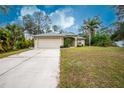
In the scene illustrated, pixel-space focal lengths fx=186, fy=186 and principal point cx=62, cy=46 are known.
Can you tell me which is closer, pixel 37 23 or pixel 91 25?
pixel 37 23

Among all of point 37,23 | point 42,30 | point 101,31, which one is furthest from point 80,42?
point 37,23

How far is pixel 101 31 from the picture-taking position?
26656 mm

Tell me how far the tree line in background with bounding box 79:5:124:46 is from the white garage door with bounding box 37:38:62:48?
18.4ft

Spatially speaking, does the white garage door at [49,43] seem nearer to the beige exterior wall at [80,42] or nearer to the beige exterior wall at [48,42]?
the beige exterior wall at [48,42]

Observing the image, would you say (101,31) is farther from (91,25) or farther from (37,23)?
(37,23)

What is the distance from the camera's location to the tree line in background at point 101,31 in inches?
621

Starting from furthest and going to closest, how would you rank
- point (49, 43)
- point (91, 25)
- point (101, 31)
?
point (91, 25) < point (101, 31) < point (49, 43)

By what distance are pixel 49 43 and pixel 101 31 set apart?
31.1 ft

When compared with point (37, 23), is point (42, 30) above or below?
below

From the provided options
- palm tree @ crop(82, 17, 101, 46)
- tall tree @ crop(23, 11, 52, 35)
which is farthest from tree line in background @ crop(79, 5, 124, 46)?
tall tree @ crop(23, 11, 52, 35)

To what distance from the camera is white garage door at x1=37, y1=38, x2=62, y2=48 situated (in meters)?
20.5

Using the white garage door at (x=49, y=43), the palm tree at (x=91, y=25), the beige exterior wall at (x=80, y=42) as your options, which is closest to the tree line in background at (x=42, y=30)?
the palm tree at (x=91, y=25)
